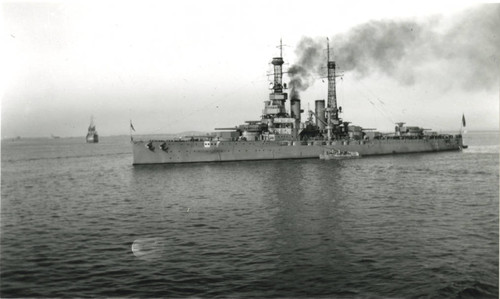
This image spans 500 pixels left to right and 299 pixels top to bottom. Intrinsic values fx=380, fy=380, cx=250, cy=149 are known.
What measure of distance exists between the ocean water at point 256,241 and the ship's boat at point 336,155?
2379cm

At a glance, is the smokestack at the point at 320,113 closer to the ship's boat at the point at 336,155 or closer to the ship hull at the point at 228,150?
the ship hull at the point at 228,150

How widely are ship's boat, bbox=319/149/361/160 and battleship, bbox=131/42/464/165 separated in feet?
2.38

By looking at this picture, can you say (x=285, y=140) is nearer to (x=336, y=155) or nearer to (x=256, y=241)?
(x=336, y=155)

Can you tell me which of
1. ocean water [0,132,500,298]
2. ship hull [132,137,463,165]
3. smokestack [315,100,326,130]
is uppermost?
smokestack [315,100,326,130]

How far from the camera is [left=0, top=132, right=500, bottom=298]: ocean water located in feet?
37.2

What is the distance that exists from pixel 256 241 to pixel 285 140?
39460 mm

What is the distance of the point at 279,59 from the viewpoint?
58375 mm

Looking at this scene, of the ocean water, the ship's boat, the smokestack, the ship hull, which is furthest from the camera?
the smokestack

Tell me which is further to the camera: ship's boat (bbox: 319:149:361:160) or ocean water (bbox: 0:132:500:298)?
ship's boat (bbox: 319:149:361:160)

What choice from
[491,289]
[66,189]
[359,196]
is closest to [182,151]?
[66,189]

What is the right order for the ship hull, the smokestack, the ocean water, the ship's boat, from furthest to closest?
1. the smokestack
2. the ship's boat
3. the ship hull
4. the ocean water

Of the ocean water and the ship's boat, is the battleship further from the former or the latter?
the ocean water

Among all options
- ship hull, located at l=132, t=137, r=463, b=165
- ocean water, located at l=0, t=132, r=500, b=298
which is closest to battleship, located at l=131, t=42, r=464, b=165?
ship hull, located at l=132, t=137, r=463, b=165

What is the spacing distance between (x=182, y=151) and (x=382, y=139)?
34.9m
